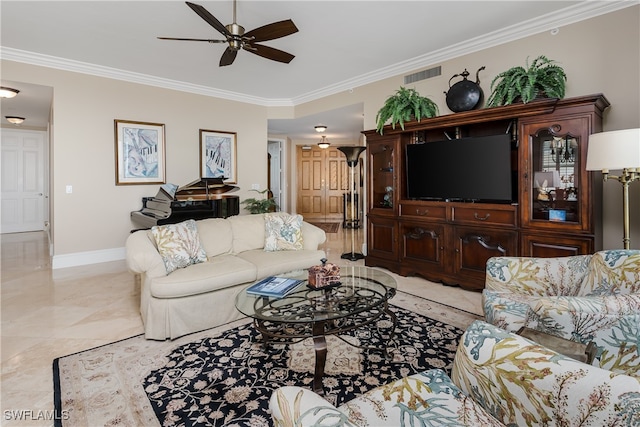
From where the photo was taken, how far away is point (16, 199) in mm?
8406

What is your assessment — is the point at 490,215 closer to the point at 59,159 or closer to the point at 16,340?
the point at 16,340

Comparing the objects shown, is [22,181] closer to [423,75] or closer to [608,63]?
[423,75]

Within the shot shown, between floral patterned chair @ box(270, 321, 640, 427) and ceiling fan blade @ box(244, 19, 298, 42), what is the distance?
8.79 feet

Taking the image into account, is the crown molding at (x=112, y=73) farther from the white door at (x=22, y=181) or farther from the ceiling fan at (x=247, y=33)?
the white door at (x=22, y=181)

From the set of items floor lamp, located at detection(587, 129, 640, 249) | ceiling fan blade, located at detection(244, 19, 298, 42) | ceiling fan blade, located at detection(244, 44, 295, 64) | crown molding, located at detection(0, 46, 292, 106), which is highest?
crown molding, located at detection(0, 46, 292, 106)

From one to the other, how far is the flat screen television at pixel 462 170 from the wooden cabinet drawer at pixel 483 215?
14 centimetres

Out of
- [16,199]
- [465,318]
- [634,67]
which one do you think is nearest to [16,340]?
[465,318]

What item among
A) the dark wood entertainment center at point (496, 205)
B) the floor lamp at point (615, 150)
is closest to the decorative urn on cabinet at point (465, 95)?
the dark wood entertainment center at point (496, 205)

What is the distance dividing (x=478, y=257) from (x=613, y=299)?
2.47 metres

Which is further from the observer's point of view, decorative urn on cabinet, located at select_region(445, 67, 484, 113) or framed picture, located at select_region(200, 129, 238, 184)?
framed picture, located at select_region(200, 129, 238, 184)

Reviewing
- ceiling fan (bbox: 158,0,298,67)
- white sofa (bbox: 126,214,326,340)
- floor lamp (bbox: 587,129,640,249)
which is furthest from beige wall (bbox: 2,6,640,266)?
white sofa (bbox: 126,214,326,340)

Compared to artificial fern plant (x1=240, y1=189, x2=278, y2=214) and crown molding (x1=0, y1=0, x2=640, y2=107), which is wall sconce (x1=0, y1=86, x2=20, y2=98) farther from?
artificial fern plant (x1=240, y1=189, x2=278, y2=214)

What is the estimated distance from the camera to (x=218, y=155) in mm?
6176

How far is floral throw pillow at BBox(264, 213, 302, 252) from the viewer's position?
370cm
